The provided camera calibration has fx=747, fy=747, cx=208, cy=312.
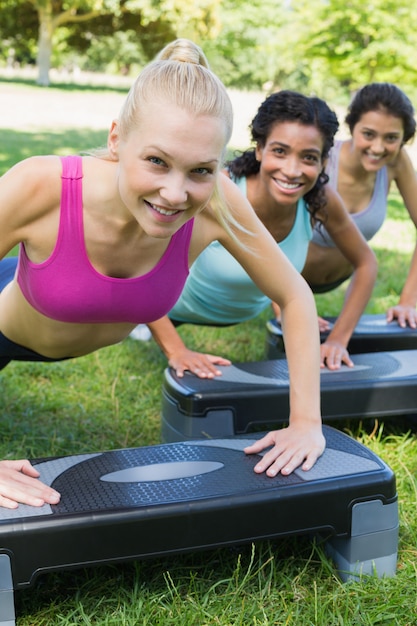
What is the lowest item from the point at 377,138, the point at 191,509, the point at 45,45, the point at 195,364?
the point at 45,45

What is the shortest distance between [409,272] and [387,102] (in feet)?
2.66

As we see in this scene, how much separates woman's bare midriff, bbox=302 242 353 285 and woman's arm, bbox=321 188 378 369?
53 centimetres

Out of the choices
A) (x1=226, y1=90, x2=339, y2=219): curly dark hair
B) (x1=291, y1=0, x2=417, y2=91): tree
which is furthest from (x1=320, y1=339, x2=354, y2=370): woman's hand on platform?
(x1=291, y1=0, x2=417, y2=91): tree

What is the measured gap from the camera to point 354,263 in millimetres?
3125

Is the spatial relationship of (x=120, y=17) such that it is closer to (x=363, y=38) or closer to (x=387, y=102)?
(x=363, y=38)

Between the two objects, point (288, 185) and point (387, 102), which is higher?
point (387, 102)

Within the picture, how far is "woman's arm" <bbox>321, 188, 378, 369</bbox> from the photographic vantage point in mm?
3014

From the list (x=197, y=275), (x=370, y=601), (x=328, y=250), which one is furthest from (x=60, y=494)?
(x=328, y=250)

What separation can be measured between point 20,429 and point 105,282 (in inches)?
39.8

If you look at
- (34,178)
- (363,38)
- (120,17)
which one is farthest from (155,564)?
(120,17)

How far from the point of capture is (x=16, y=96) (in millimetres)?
19578

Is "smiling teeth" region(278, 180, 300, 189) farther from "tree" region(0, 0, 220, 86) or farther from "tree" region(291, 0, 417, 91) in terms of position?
"tree" region(0, 0, 220, 86)

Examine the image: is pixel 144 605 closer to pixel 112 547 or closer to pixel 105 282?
pixel 112 547

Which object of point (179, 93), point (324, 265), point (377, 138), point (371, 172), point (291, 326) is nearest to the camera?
point (179, 93)
